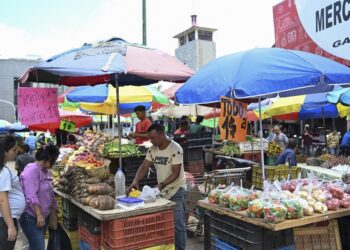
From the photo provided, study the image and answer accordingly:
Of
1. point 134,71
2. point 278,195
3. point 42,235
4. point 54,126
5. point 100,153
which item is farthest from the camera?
point 54,126

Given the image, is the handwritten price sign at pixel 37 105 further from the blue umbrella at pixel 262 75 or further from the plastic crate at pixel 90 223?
the blue umbrella at pixel 262 75

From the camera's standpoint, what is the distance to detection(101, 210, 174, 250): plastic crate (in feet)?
12.7

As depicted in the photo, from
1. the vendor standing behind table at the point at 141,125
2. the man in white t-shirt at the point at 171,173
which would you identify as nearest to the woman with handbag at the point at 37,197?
the man in white t-shirt at the point at 171,173

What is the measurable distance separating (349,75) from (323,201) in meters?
1.54

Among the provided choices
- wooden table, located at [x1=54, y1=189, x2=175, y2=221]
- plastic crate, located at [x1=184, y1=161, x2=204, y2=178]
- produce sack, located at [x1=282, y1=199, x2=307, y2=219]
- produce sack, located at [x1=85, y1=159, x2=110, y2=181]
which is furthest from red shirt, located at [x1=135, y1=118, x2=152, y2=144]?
produce sack, located at [x1=282, y1=199, x2=307, y2=219]

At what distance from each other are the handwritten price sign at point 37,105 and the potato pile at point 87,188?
87 cm

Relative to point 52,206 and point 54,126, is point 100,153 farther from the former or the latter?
point 54,126

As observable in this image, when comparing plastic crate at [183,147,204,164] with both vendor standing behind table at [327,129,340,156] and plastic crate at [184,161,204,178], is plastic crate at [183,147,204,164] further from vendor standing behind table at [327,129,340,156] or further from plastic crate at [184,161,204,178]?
vendor standing behind table at [327,129,340,156]

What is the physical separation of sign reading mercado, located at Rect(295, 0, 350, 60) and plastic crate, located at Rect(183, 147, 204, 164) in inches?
247

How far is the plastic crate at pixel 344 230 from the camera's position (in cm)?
420

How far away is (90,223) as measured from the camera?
14.7 ft

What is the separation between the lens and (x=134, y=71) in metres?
4.00

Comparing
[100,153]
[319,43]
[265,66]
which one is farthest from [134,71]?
[100,153]

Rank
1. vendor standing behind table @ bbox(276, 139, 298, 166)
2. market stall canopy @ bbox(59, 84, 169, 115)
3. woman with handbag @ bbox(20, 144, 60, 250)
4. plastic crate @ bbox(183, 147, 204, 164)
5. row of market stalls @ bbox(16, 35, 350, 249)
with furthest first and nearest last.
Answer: plastic crate @ bbox(183, 147, 204, 164) < market stall canopy @ bbox(59, 84, 169, 115) < vendor standing behind table @ bbox(276, 139, 298, 166) < woman with handbag @ bbox(20, 144, 60, 250) < row of market stalls @ bbox(16, 35, 350, 249)
